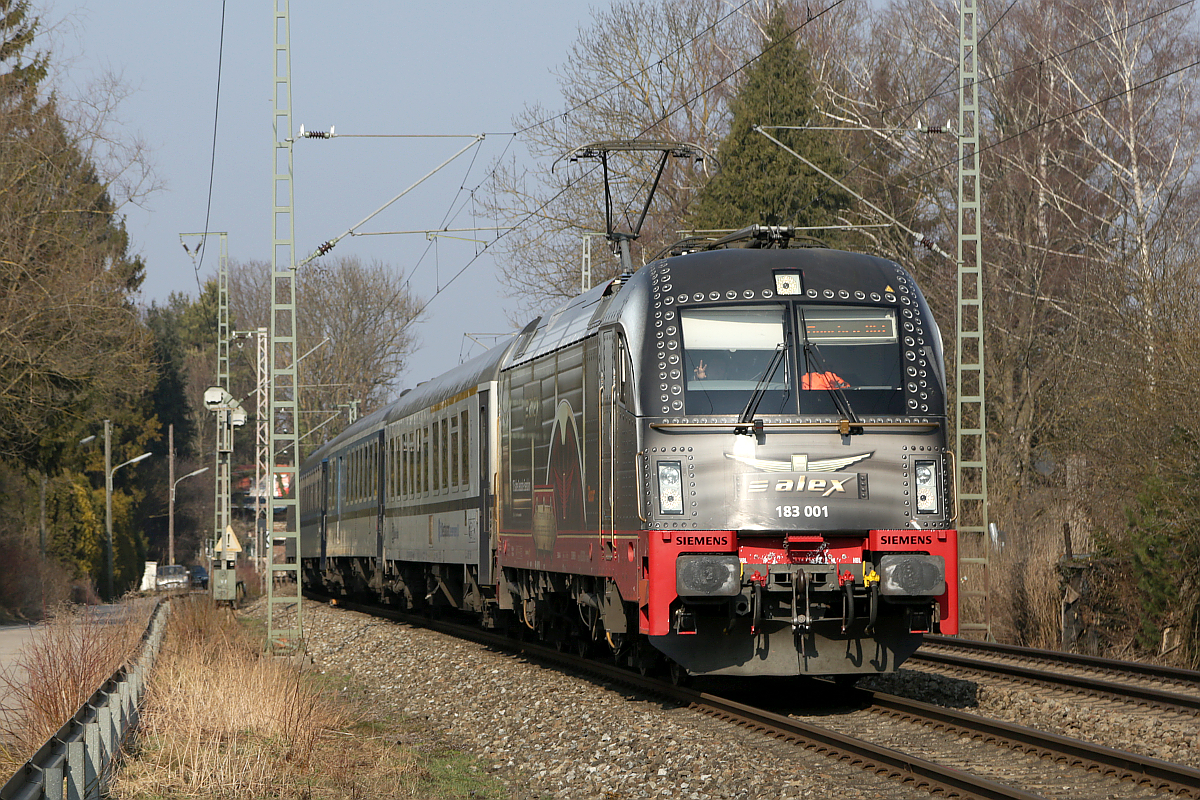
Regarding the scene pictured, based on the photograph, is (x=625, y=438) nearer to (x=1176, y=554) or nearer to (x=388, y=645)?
(x=1176, y=554)

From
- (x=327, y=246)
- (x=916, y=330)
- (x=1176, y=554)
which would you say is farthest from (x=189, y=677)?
(x=327, y=246)

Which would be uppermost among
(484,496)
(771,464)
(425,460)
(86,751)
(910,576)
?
(425,460)

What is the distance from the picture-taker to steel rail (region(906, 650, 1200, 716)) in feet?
34.8

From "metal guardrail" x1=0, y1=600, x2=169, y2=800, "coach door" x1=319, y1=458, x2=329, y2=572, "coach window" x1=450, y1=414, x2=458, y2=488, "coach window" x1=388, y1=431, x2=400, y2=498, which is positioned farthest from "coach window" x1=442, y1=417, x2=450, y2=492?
"coach door" x1=319, y1=458, x2=329, y2=572

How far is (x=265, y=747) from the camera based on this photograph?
9.30 metres

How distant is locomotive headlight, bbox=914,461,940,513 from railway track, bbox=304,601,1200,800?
1457 millimetres

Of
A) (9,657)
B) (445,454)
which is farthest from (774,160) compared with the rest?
(9,657)

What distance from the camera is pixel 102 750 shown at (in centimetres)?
781

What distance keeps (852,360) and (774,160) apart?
27727mm

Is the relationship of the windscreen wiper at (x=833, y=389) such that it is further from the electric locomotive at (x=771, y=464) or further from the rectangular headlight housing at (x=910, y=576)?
the rectangular headlight housing at (x=910, y=576)

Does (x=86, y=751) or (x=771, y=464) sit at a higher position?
(x=771, y=464)

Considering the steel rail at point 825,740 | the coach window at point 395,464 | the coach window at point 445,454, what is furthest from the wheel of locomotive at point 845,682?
the coach window at point 395,464

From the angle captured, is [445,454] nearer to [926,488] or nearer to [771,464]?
[771,464]

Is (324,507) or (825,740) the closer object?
(825,740)
